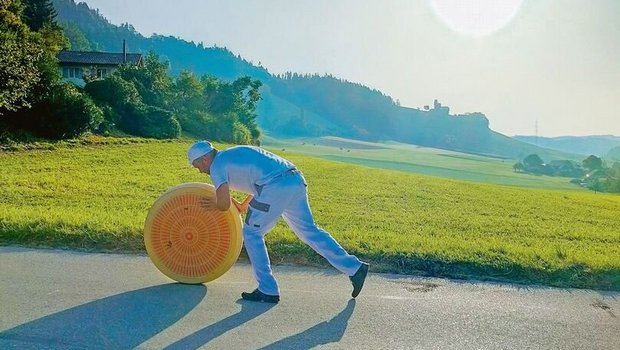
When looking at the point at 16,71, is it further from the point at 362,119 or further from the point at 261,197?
the point at 362,119

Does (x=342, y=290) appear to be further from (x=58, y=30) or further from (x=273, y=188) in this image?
(x=58, y=30)

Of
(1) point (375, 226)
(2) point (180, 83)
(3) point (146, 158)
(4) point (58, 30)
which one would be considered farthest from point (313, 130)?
(1) point (375, 226)

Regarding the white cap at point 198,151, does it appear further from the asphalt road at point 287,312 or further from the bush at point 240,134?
the bush at point 240,134

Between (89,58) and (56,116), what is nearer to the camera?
(56,116)

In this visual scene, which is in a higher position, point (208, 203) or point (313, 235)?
point (208, 203)

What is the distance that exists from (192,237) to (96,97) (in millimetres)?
35426

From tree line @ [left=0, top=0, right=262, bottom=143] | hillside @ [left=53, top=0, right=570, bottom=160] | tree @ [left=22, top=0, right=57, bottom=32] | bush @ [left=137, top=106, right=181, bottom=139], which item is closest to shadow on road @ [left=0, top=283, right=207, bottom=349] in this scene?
tree line @ [left=0, top=0, right=262, bottom=143]

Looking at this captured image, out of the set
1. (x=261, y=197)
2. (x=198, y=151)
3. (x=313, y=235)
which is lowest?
(x=313, y=235)

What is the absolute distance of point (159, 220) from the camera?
5.46m

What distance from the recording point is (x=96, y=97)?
37.7 m

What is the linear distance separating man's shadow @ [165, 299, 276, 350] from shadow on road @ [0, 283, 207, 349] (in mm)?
275

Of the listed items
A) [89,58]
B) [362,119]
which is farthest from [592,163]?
[362,119]

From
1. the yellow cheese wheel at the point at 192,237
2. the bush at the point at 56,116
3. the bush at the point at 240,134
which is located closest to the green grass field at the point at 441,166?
the bush at the point at 240,134

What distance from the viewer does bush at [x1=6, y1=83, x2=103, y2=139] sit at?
26.7 m
